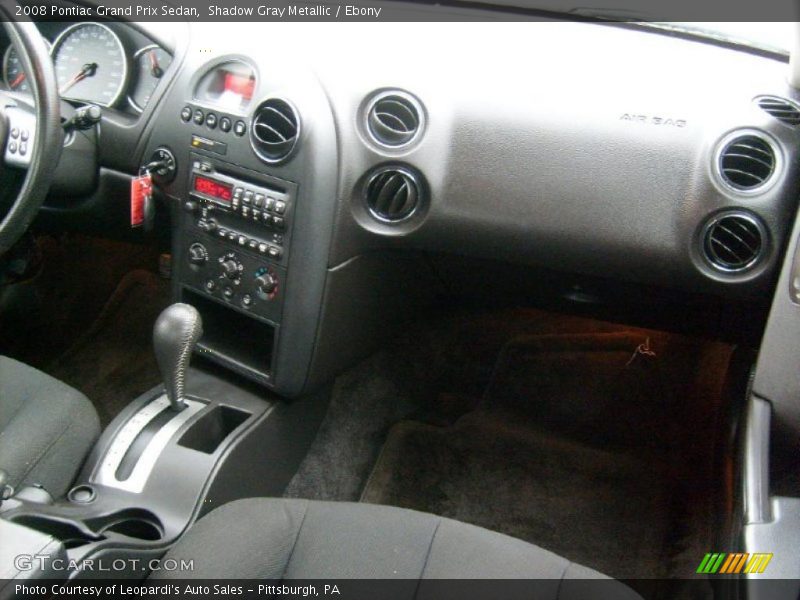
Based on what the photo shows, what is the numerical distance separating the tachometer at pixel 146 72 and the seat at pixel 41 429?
560 mm

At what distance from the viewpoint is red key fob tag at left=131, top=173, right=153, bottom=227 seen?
1541 mm

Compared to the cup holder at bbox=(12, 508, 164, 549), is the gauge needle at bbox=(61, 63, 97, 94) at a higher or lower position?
higher

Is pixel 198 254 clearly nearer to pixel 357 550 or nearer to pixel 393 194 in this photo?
pixel 393 194

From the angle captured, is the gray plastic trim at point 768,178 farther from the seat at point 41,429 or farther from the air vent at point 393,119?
the seat at point 41,429

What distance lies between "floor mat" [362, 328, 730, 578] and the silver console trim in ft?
1.78

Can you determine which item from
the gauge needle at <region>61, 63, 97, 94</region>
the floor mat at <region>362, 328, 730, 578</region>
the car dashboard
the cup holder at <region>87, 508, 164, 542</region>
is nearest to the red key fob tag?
the car dashboard

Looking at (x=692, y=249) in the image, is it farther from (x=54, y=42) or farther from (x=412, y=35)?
(x=54, y=42)

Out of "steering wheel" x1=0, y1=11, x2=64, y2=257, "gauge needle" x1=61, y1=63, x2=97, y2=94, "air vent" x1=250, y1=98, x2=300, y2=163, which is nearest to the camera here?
"steering wheel" x1=0, y1=11, x2=64, y2=257

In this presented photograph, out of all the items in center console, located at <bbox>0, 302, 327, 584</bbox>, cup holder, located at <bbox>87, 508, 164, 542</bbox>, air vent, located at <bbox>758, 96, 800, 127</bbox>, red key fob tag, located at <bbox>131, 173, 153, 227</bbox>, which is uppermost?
air vent, located at <bbox>758, 96, 800, 127</bbox>

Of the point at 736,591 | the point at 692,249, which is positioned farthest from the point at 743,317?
the point at 736,591

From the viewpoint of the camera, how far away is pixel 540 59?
1356 millimetres

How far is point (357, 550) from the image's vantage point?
1.12 m

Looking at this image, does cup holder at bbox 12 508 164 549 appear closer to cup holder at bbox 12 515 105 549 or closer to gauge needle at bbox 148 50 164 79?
cup holder at bbox 12 515 105 549

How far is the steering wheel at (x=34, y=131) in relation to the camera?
1.15 m
